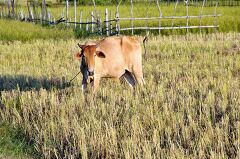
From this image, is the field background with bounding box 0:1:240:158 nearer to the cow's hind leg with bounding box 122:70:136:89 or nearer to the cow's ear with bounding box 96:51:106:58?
the cow's hind leg with bounding box 122:70:136:89

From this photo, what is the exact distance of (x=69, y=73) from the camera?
10453mm

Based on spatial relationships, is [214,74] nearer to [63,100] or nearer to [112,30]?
[63,100]

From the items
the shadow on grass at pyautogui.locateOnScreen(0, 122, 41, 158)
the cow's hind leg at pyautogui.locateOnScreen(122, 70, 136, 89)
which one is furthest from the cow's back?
the shadow on grass at pyautogui.locateOnScreen(0, 122, 41, 158)

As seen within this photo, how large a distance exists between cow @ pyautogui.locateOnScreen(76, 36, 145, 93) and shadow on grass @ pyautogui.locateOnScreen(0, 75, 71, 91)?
1118 mm

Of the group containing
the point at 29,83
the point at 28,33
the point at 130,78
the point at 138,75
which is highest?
the point at 28,33

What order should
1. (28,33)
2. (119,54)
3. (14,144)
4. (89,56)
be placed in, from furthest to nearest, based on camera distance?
(28,33) < (119,54) < (89,56) < (14,144)

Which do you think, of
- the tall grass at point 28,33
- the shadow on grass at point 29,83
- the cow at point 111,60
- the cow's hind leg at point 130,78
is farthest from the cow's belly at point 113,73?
the tall grass at point 28,33

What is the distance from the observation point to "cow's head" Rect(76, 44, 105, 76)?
7297 mm

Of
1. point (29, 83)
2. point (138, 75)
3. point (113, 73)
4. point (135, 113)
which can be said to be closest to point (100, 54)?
point (113, 73)

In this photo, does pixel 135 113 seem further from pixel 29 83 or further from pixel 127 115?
pixel 29 83

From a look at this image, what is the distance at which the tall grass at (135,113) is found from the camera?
16.1 ft

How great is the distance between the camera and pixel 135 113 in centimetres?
619

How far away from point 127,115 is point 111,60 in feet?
7.66

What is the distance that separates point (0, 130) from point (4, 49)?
902 centimetres
